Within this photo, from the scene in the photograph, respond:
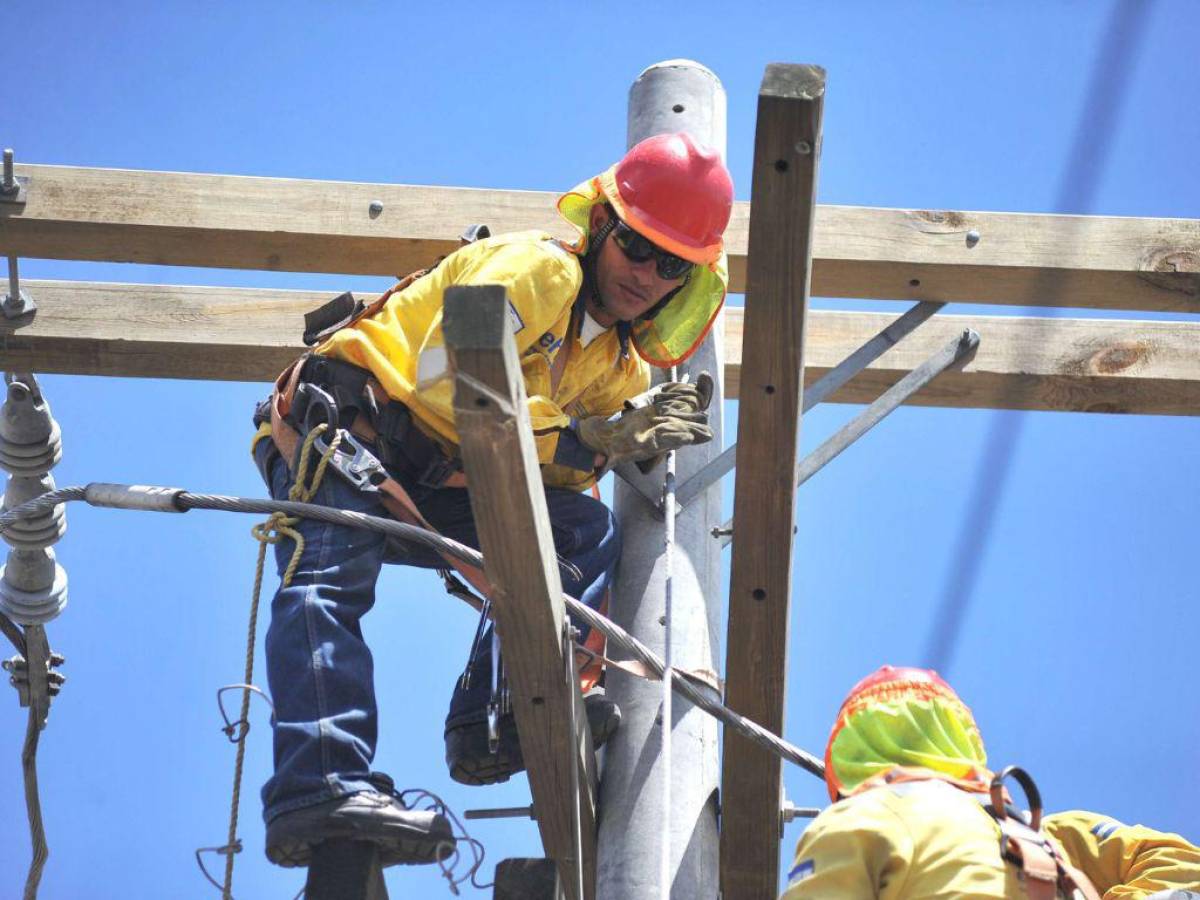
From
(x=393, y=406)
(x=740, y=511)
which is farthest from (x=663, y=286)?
(x=740, y=511)

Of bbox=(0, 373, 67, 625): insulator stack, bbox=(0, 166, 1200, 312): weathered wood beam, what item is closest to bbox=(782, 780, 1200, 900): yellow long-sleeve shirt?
bbox=(0, 166, 1200, 312): weathered wood beam

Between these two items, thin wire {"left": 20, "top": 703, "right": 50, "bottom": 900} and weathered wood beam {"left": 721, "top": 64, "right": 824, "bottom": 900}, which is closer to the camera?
weathered wood beam {"left": 721, "top": 64, "right": 824, "bottom": 900}

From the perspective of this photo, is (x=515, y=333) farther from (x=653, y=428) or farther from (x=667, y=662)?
(x=667, y=662)

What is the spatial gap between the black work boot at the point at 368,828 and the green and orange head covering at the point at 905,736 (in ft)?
2.62

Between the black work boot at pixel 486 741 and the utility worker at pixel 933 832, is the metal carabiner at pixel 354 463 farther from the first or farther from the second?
the utility worker at pixel 933 832

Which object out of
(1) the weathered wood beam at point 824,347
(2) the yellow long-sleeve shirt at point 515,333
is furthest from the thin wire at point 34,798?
(2) the yellow long-sleeve shirt at point 515,333

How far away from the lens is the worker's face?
4562mm

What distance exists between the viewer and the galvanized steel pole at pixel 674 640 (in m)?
4.01

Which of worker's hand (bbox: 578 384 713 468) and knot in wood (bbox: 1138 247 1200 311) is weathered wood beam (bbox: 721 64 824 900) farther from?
knot in wood (bbox: 1138 247 1200 311)

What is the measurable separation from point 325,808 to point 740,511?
101 cm

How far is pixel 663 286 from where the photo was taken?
15.1 ft

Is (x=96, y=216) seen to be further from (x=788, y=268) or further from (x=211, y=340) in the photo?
(x=788, y=268)

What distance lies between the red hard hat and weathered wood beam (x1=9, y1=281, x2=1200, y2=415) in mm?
886

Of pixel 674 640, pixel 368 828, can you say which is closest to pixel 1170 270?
pixel 674 640
